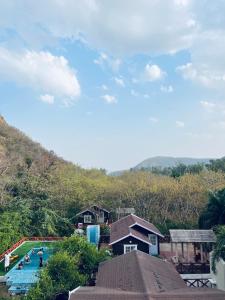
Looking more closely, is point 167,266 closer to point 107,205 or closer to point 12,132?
point 107,205

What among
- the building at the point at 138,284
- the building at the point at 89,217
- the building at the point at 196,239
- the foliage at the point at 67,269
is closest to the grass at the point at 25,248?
the building at the point at 89,217

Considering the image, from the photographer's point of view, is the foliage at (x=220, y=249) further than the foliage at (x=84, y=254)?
No

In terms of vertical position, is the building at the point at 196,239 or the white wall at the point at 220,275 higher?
the building at the point at 196,239

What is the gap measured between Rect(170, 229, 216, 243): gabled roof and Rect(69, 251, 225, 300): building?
440cm

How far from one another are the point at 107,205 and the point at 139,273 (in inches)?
761

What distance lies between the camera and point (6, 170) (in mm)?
41094

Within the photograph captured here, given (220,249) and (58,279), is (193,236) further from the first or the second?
(58,279)

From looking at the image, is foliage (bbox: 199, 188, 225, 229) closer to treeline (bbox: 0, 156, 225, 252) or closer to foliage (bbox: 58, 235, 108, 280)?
treeline (bbox: 0, 156, 225, 252)

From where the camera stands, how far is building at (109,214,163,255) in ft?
70.1

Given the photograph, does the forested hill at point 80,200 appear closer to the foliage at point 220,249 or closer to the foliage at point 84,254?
the foliage at point 84,254

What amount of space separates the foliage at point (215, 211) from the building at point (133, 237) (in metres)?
3.35

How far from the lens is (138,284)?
12.5m

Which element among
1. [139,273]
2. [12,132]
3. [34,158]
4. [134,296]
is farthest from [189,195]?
[12,132]

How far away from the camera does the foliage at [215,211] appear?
23.0 m
